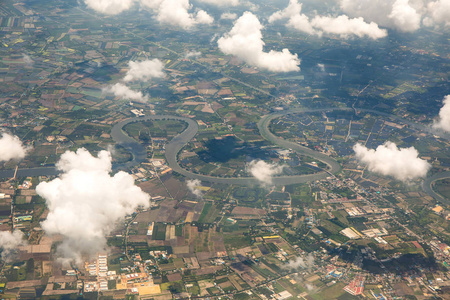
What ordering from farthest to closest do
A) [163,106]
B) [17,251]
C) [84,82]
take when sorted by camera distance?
[84,82] → [163,106] → [17,251]

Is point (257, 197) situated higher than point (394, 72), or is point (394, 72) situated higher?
point (394, 72)

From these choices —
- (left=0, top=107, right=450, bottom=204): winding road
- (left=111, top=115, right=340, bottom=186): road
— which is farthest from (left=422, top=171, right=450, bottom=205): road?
(left=111, top=115, right=340, bottom=186): road

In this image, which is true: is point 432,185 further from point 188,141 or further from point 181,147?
point 181,147

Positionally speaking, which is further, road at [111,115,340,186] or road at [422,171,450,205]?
road at [111,115,340,186]

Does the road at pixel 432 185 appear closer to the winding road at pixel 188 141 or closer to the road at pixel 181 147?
the winding road at pixel 188 141

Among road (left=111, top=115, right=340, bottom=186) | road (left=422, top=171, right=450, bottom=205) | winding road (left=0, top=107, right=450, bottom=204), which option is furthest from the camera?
road (left=111, top=115, right=340, bottom=186)

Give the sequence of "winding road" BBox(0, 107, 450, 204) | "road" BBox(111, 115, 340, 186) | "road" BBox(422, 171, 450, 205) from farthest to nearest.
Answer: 1. "road" BBox(111, 115, 340, 186)
2. "winding road" BBox(0, 107, 450, 204)
3. "road" BBox(422, 171, 450, 205)

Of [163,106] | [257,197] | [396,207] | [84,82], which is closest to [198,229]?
[257,197]

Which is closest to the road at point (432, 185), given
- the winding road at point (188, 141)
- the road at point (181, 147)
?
the winding road at point (188, 141)

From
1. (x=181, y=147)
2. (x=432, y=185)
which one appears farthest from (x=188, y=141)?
(x=432, y=185)

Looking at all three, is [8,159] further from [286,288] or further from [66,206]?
[286,288]

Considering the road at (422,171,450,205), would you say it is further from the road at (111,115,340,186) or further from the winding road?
the road at (111,115,340,186)
